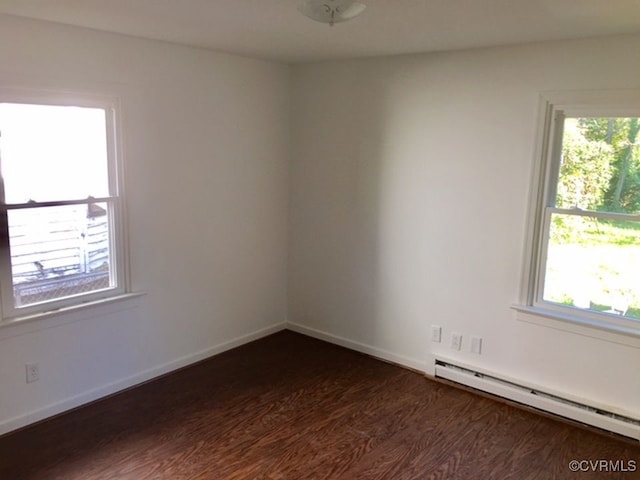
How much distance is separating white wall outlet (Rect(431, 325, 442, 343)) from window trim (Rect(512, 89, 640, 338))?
1.98 ft

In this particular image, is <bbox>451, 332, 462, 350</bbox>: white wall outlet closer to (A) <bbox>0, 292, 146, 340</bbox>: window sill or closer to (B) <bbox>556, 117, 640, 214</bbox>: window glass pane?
(B) <bbox>556, 117, 640, 214</bbox>: window glass pane

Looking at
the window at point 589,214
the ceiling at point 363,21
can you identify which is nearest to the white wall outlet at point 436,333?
the window at point 589,214

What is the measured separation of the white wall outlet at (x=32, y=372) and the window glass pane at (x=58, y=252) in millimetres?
359

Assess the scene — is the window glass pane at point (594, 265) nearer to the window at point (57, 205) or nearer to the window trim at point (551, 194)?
the window trim at point (551, 194)

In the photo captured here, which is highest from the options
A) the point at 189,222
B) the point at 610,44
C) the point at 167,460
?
the point at 610,44

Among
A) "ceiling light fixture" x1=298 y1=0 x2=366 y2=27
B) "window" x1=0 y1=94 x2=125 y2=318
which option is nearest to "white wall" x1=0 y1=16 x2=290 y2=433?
"window" x1=0 y1=94 x2=125 y2=318

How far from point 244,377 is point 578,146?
2.68 metres

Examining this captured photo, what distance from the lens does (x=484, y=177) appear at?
3.41m

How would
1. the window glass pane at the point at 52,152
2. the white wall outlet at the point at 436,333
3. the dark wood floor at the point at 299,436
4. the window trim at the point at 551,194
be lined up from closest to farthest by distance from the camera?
the dark wood floor at the point at 299,436, the window glass pane at the point at 52,152, the window trim at the point at 551,194, the white wall outlet at the point at 436,333

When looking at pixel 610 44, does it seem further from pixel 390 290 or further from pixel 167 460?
pixel 167 460

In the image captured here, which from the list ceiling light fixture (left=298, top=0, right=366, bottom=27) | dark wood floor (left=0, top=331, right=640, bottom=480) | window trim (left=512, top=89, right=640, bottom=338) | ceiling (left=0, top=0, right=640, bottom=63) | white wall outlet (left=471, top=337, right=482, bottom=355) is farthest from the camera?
white wall outlet (left=471, top=337, right=482, bottom=355)

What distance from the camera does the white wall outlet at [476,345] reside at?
3582 millimetres

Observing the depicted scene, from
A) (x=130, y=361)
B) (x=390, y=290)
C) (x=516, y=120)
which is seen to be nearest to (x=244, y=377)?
(x=130, y=361)

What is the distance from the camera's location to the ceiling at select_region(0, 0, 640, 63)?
233cm
